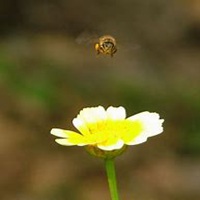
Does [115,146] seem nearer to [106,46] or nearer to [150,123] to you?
[150,123]

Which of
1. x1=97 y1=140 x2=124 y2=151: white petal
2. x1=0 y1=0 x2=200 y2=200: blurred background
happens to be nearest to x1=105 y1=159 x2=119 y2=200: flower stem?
x1=97 y1=140 x2=124 y2=151: white petal

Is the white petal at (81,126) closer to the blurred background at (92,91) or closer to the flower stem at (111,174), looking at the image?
the flower stem at (111,174)

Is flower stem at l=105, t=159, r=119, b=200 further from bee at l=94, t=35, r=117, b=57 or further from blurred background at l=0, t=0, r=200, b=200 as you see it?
blurred background at l=0, t=0, r=200, b=200

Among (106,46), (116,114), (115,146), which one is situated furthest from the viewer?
(106,46)

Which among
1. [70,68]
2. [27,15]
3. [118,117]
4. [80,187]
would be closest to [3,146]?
[80,187]

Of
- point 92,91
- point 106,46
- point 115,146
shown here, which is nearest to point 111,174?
point 115,146

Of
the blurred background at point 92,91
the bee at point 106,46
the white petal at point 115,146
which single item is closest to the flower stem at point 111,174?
the white petal at point 115,146
